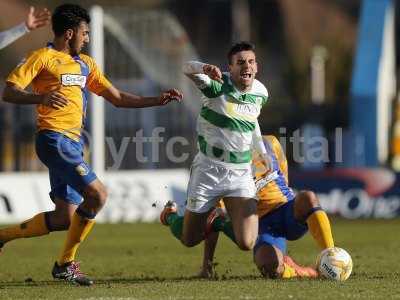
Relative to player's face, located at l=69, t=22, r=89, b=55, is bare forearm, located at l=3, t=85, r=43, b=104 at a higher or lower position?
lower

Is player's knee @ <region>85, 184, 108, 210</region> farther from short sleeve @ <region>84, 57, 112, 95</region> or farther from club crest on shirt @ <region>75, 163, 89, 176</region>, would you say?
short sleeve @ <region>84, 57, 112, 95</region>

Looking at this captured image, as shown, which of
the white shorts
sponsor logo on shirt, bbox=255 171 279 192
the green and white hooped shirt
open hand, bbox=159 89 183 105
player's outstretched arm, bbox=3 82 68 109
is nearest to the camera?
player's outstretched arm, bbox=3 82 68 109

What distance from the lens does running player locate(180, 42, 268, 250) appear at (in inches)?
452

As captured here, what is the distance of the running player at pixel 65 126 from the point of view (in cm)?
1154

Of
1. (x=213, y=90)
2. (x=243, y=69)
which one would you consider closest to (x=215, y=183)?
(x=213, y=90)

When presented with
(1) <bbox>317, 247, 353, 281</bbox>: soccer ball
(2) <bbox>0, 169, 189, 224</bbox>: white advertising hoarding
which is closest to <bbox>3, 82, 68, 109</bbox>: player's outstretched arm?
(1) <bbox>317, 247, 353, 281</bbox>: soccer ball

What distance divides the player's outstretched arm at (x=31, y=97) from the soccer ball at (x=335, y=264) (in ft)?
9.05

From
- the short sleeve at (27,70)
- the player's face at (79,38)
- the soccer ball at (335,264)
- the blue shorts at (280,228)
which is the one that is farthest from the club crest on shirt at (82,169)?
the soccer ball at (335,264)

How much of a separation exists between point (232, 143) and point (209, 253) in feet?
4.38

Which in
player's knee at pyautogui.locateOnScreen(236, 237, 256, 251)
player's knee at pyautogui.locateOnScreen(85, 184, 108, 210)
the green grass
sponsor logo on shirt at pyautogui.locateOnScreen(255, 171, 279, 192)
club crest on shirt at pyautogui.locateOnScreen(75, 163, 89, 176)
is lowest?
the green grass

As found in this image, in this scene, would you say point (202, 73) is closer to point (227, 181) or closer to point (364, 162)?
point (227, 181)

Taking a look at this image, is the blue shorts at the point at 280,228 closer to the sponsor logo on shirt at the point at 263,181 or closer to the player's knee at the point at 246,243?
the sponsor logo on shirt at the point at 263,181

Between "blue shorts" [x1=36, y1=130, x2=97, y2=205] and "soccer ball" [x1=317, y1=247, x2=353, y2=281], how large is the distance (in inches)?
88.9

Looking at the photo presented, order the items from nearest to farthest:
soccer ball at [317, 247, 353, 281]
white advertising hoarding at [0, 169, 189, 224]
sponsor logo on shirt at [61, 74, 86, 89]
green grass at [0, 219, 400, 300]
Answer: green grass at [0, 219, 400, 300] < soccer ball at [317, 247, 353, 281] < sponsor logo on shirt at [61, 74, 86, 89] < white advertising hoarding at [0, 169, 189, 224]
